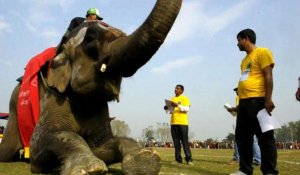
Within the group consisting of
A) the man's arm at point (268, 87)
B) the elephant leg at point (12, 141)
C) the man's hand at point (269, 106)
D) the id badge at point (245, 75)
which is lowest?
the elephant leg at point (12, 141)

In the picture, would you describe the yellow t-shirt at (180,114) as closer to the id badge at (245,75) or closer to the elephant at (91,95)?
the id badge at (245,75)

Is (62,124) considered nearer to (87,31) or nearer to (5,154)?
(87,31)

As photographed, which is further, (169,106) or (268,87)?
(169,106)

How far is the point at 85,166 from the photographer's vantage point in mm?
3973

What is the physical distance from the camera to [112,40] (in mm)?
4719

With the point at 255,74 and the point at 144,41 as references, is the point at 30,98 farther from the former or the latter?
the point at 255,74

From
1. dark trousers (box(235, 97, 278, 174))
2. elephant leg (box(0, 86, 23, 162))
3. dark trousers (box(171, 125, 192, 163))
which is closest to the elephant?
elephant leg (box(0, 86, 23, 162))

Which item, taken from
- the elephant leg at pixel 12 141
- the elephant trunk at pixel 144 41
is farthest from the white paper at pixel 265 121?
the elephant leg at pixel 12 141

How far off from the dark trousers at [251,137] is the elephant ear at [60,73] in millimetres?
2567

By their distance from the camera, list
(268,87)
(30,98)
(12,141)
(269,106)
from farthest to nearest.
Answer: (12,141) < (30,98) < (268,87) < (269,106)

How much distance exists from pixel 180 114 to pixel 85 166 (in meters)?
6.89

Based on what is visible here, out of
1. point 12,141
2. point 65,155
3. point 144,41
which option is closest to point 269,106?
point 144,41

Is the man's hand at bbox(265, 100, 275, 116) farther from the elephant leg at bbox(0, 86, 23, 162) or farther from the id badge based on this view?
the elephant leg at bbox(0, 86, 23, 162)

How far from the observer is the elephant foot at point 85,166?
3912mm
